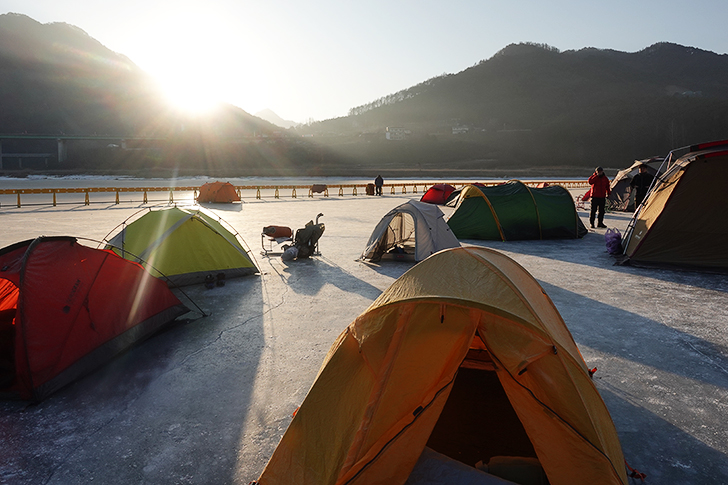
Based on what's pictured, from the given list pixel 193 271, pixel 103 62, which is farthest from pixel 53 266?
pixel 103 62

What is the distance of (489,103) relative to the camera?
163375 millimetres

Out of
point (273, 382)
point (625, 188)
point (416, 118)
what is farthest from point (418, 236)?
point (416, 118)

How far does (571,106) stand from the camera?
470 ft

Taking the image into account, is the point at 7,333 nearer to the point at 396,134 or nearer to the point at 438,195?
the point at 438,195

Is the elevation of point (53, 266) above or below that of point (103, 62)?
below

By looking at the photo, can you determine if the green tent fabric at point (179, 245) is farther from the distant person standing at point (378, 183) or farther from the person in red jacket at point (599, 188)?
the distant person standing at point (378, 183)

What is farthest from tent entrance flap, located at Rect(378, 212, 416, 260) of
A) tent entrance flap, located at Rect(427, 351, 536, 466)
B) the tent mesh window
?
tent entrance flap, located at Rect(427, 351, 536, 466)

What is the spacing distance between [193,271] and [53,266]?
364 centimetres

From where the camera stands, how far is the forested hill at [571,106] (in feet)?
331

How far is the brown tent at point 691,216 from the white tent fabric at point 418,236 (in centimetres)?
440

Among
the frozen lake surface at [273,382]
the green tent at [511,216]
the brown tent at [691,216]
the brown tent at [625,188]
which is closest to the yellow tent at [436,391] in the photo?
the frozen lake surface at [273,382]

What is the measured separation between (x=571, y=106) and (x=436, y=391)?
531 feet

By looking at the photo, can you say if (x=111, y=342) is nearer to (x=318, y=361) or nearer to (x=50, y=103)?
(x=318, y=361)

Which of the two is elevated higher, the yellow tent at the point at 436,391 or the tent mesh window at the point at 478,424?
the yellow tent at the point at 436,391
